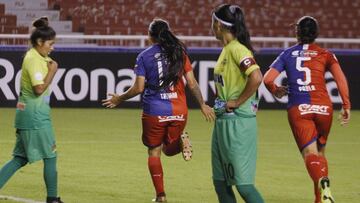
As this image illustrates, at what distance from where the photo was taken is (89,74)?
21.9 m

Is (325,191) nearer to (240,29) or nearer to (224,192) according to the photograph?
(224,192)

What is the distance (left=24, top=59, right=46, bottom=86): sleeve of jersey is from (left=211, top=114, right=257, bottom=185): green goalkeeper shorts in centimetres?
201

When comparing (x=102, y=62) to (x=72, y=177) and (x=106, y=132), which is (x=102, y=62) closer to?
(x=106, y=132)

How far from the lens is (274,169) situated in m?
13.5

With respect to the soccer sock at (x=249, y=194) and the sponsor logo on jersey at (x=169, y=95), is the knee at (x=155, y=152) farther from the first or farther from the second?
the soccer sock at (x=249, y=194)

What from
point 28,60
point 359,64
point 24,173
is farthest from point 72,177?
point 359,64

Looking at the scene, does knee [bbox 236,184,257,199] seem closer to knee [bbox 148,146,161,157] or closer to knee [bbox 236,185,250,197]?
knee [bbox 236,185,250,197]

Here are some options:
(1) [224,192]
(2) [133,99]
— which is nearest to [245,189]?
(1) [224,192]

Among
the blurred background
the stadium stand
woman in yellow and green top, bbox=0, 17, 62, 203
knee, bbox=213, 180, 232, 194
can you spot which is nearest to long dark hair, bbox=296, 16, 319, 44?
the blurred background

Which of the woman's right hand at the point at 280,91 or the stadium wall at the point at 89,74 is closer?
the woman's right hand at the point at 280,91

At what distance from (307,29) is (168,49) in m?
1.42

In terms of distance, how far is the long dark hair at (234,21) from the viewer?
8203mm

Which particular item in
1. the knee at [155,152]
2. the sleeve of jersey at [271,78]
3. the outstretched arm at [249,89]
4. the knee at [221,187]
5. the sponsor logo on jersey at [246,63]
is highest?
the sponsor logo on jersey at [246,63]

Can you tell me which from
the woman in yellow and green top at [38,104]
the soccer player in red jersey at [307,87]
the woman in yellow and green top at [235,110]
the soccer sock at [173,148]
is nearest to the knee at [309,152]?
the soccer player in red jersey at [307,87]
